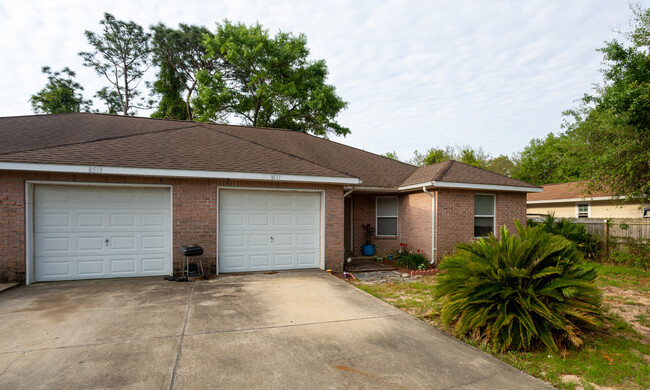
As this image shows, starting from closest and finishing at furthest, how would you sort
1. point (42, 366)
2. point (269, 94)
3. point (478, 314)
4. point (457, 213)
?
point (42, 366)
point (478, 314)
point (457, 213)
point (269, 94)

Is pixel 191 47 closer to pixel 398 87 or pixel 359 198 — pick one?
pixel 398 87

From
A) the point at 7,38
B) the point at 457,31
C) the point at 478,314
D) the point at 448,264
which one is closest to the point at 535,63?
the point at 457,31

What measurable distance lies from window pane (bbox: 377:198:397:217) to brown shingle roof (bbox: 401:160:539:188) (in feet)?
3.18

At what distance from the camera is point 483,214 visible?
10867mm

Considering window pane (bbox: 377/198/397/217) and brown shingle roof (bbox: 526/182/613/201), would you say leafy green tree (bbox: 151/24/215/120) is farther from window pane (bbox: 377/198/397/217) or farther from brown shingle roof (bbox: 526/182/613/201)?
brown shingle roof (bbox: 526/182/613/201)

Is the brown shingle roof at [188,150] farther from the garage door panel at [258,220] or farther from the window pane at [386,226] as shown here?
the window pane at [386,226]

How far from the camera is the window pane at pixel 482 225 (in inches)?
Answer: 425

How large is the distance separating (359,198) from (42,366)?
9.87 m

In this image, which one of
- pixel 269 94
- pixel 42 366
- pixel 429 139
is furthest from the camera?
pixel 429 139

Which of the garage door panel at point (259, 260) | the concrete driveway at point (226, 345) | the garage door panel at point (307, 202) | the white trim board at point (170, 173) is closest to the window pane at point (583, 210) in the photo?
the white trim board at point (170, 173)

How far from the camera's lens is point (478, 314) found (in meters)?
4.22

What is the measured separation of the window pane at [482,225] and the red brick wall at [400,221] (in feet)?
6.41

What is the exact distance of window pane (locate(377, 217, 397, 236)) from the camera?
39.0 ft

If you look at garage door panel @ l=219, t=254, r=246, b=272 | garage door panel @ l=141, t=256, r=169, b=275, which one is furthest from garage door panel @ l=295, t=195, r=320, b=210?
garage door panel @ l=141, t=256, r=169, b=275
